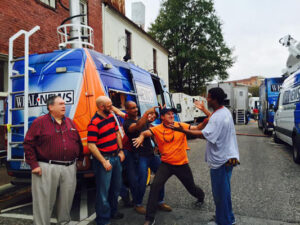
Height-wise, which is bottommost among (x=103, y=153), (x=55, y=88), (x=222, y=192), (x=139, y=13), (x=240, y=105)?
(x=222, y=192)

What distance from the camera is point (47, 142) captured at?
316 centimetres

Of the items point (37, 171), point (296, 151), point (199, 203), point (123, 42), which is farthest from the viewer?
point (123, 42)

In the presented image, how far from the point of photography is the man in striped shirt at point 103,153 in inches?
134

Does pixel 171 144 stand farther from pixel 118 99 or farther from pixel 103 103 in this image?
pixel 118 99

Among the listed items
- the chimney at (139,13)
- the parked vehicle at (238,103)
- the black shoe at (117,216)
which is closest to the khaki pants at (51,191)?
the black shoe at (117,216)

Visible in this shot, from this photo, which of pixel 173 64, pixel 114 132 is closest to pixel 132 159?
pixel 114 132

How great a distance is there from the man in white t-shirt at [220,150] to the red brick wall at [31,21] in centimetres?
705

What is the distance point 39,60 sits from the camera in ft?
14.5

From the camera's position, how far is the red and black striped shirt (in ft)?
11.2

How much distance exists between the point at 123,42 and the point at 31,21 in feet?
23.2

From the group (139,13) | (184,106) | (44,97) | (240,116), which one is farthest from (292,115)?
(240,116)

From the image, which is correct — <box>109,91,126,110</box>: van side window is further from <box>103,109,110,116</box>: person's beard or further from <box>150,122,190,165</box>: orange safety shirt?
<box>150,122,190,165</box>: orange safety shirt

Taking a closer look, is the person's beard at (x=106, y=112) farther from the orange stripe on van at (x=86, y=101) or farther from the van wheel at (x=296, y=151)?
the van wheel at (x=296, y=151)

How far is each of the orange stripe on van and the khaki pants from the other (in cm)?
76
